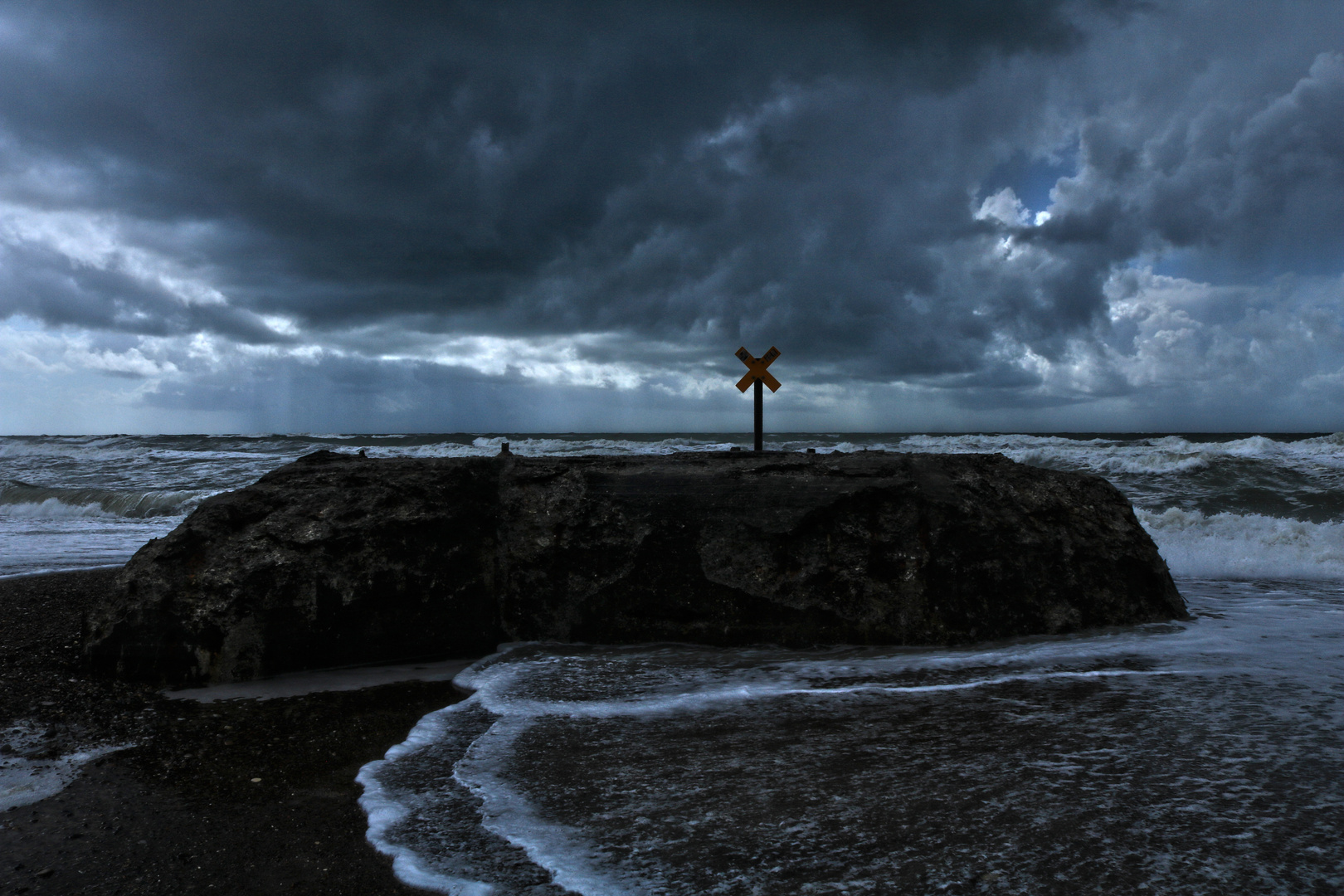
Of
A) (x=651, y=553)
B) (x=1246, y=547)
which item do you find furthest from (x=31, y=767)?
(x=1246, y=547)

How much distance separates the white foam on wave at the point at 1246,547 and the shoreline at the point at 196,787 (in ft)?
26.3

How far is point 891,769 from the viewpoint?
2.89 metres

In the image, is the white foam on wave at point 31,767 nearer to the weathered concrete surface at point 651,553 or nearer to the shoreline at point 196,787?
the shoreline at point 196,787

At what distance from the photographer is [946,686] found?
4047 mm

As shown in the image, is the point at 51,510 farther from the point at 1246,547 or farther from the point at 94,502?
the point at 1246,547

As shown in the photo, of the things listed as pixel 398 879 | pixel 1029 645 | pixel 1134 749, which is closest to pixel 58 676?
pixel 398 879

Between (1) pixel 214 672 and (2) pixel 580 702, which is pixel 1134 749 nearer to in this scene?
(2) pixel 580 702

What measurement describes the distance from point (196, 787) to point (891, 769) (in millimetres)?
2607

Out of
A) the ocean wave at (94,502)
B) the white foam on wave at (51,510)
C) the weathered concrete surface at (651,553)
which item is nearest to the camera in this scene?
the weathered concrete surface at (651,553)

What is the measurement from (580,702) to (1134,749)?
244 centimetres

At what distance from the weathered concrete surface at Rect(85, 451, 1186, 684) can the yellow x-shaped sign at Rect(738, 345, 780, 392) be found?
2313 millimetres

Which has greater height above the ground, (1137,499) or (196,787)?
(1137,499)

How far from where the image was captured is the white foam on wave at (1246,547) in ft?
26.4

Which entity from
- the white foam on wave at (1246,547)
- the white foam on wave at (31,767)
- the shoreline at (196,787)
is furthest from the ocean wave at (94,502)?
the white foam on wave at (1246,547)
